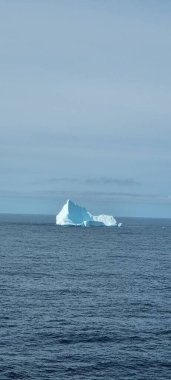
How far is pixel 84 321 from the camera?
53.9 meters

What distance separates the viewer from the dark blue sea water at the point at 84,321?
135 ft

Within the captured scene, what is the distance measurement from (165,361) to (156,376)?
3.52m

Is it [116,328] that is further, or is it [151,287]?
[151,287]

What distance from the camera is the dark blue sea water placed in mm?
41125

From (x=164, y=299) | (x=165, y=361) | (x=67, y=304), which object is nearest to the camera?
(x=165, y=361)

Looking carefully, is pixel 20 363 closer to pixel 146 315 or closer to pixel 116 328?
pixel 116 328

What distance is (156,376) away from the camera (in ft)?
130

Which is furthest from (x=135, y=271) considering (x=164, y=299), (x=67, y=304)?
A: (x=67, y=304)

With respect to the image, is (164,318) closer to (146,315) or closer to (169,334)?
(146,315)

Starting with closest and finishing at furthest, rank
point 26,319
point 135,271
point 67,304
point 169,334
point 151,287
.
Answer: point 169,334 < point 26,319 < point 67,304 < point 151,287 < point 135,271

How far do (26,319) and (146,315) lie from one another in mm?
12266

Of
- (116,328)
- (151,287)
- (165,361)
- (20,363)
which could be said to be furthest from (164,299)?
(20,363)

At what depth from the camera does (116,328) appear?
51812 mm

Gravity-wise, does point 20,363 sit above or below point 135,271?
below
